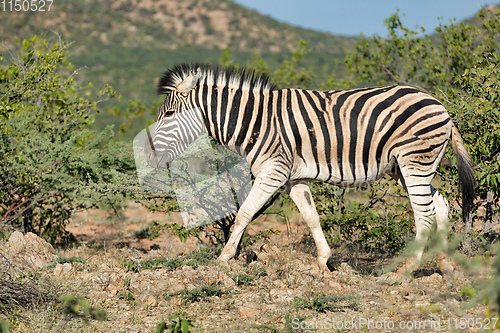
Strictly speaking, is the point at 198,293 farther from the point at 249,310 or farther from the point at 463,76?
the point at 463,76

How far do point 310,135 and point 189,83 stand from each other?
5.43 ft

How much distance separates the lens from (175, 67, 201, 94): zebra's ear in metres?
5.72

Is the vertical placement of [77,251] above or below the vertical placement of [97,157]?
below

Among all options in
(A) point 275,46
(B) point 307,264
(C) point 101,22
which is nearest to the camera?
(B) point 307,264

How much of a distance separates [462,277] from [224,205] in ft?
10.4

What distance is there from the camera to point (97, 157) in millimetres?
7621

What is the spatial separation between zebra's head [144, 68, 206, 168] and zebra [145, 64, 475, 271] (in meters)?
0.01

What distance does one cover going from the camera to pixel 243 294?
5.13 metres

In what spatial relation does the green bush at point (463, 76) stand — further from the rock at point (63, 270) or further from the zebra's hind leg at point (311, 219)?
the rock at point (63, 270)

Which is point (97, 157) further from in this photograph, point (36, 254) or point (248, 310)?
point (248, 310)

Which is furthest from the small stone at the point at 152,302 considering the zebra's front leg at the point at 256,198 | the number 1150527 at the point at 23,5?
the number 1150527 at the point at 23,5

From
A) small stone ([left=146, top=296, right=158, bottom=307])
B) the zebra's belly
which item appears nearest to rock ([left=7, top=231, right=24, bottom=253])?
small stone ([left=146, top=296, right=158, bottom=307])

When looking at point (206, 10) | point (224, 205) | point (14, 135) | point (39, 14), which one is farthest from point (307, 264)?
point (206, 10)

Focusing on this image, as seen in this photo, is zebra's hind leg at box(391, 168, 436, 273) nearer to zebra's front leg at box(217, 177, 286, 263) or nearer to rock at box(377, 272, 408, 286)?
rock at box(377, 272, 408, 286)
